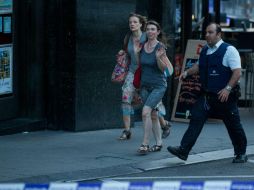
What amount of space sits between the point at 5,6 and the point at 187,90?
365 centimetres

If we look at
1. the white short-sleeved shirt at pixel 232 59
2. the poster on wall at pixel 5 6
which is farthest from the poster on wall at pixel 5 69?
the white short-sleeved shirt at pixel 232 59

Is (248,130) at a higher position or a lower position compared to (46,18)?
lower

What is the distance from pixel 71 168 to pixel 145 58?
6.09 feet

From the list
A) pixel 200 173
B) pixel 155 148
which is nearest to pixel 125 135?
pixel 155 148

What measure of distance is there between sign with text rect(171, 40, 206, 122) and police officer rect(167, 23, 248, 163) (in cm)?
391

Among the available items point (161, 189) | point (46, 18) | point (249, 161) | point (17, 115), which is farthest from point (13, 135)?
point (161, 189)

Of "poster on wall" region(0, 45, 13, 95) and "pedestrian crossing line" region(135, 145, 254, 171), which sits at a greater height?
"poster on wall" region(0, 45, 13, 95)

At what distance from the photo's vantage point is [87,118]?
1255 cm

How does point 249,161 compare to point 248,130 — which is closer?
point 249,161

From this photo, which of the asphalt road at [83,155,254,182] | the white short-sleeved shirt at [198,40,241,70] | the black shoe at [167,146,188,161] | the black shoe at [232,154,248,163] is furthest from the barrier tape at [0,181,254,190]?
the black shoe at [232,154,248,163]

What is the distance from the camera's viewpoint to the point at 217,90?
991cm

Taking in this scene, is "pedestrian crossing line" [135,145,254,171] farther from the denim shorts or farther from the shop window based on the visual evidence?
the shop window

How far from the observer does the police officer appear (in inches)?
387

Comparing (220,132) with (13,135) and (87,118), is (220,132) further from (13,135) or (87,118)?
Answer: (13,135)
